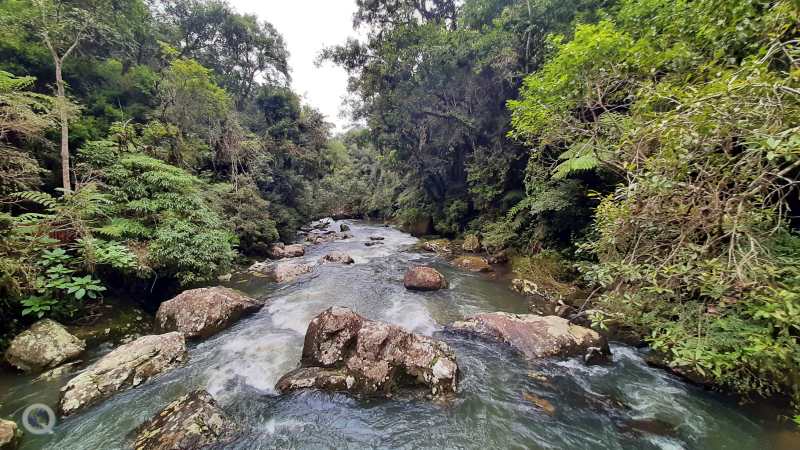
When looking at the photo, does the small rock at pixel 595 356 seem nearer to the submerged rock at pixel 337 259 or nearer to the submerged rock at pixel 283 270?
the submerged rock at pixel 283 270

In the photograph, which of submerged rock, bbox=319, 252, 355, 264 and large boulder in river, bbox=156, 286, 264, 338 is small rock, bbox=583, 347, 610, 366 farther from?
submerged rock, bbox=319, 252, 355, 264

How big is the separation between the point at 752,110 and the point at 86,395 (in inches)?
350

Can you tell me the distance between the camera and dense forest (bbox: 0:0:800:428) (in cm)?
Answer: 301

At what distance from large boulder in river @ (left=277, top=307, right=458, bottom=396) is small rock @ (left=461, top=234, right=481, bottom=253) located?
31.1 ft

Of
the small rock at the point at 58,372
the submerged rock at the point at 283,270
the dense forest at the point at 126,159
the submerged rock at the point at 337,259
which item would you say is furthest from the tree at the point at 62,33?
the submerged rock at the point at 337,259

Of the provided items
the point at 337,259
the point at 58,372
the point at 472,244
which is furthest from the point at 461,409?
the point at 472,244

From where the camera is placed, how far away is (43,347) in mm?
5109

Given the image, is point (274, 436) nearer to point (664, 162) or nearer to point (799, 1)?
point (664, 162)

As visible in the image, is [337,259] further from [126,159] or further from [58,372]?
[58,372]

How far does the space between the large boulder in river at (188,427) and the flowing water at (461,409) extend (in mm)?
249

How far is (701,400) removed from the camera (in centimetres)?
438

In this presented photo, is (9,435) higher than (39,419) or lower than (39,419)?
higher

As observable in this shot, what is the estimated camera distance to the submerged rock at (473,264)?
11312mm

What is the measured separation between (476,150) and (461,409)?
14.0m
